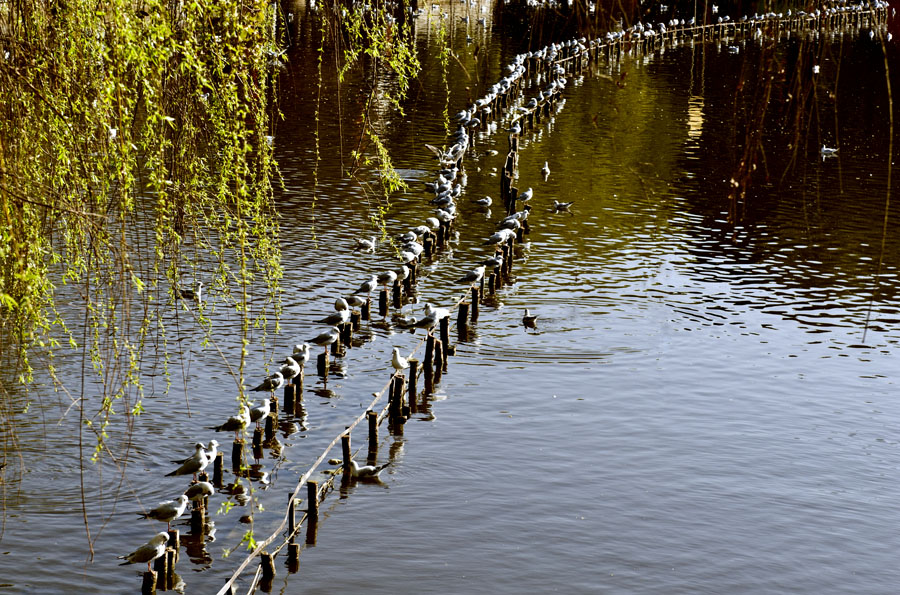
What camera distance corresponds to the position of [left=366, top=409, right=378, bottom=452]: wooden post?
417 inches

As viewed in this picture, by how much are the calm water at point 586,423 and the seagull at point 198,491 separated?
1.24 ft

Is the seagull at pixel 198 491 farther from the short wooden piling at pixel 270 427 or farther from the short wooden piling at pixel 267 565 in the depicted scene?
the short wooden piling at pixel 270 427

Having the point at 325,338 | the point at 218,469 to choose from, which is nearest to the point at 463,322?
the point at 325,338

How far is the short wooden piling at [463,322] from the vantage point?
1459 centimetres

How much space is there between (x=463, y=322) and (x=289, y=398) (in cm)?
365

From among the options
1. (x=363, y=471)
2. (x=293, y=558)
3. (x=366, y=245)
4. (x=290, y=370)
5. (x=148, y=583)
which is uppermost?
(x=366, y=245)

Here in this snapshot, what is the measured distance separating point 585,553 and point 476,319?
6248mm

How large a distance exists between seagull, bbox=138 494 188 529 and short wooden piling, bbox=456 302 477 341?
6267 mm

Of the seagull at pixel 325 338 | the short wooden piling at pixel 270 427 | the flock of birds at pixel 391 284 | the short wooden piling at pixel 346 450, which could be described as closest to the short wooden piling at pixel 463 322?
the flock of birds at pixel 391 284

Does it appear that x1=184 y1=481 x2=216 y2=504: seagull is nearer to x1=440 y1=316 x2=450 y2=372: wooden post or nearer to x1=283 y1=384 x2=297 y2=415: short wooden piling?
x1=283 y1=384 x2=297 y2=415: short wooden piling

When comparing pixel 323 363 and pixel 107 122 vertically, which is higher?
pixel 107 122

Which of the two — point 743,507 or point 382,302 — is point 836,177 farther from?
point 743,507

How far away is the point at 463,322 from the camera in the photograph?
1467 cm

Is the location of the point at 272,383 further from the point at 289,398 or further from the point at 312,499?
the point at 312,499
